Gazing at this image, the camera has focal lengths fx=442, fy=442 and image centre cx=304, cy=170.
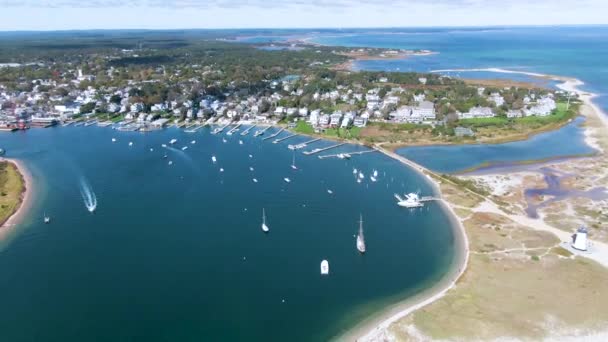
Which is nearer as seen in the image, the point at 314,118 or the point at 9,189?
the point at 9,189

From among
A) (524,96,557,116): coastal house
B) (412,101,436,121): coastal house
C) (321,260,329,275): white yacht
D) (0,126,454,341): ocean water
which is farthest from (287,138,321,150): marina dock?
(524,96,557,116): coastal house

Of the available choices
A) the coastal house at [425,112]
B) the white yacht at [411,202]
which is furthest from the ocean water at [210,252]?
the coastal house at [425,112]

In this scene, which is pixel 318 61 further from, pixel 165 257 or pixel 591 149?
pixel 165 257

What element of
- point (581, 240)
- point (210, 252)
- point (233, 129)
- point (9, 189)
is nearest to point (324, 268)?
point (210, 252)

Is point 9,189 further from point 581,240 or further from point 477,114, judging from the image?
point 477,114

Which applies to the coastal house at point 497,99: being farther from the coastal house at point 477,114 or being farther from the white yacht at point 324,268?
the white yacht at point 324,268

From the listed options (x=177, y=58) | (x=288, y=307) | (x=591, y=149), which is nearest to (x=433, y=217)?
(x=288, y=307)
